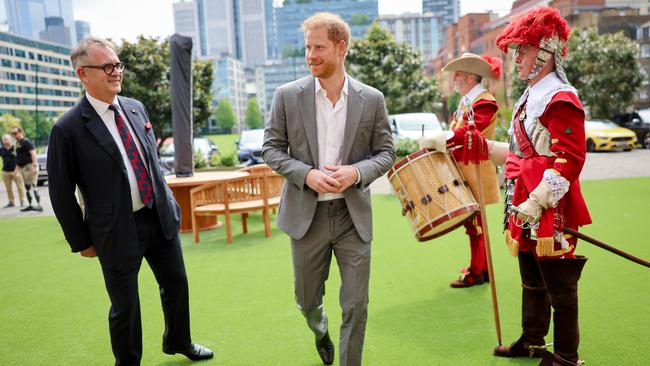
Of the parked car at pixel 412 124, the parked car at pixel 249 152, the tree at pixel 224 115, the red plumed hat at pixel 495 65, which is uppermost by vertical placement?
the red plumed hat at pixel 495 65

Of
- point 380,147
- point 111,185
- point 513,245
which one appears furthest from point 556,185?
point 111,185

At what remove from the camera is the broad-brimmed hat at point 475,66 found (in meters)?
4.34

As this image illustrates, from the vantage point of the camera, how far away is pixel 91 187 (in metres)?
2.81

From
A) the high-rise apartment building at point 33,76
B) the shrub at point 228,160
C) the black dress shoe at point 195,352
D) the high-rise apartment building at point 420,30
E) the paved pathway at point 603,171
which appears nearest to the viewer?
the black dress shoe at point 195,352

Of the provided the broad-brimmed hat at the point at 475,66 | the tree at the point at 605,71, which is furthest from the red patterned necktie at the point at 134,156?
the tree at the point at 605,71

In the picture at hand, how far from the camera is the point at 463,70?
175 inches

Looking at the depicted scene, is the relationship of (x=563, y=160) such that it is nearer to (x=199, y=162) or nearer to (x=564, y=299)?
(x=564, y=299)

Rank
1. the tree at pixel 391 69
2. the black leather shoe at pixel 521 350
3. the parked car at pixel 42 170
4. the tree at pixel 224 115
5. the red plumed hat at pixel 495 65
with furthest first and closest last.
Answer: the tree at pixel 224 115, the tree at pixel 391 69, the parked car at pixel 42 170, the red plumed hat at pixel 495 65, the black leather shoe at pixel 521 350

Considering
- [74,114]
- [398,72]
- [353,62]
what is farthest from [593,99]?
[74,114]

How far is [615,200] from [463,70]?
5.87 m

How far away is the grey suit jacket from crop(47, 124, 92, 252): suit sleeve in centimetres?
107

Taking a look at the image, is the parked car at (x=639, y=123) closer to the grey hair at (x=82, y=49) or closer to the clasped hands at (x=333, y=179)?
the clasped hands at (x=333, y=179)

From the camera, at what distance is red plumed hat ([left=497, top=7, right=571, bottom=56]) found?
8.88ft

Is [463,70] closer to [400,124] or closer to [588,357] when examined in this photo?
[588,357]
